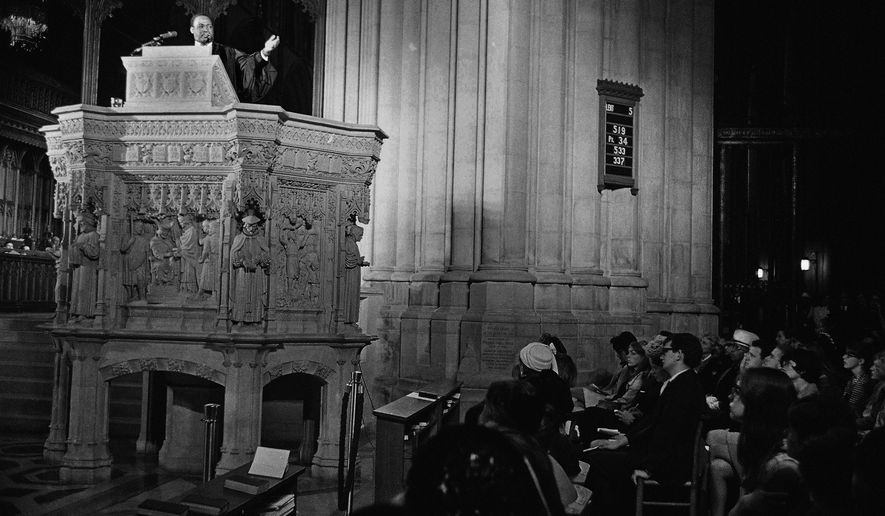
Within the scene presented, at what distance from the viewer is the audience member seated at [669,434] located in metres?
5.31

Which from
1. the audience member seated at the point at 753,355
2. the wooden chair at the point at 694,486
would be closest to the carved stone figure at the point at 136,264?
the wooden chair at the point at 694,486

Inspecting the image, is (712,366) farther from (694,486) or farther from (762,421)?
(762,421)

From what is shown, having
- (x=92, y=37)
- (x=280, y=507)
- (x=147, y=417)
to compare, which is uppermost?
(x=92, y=37)

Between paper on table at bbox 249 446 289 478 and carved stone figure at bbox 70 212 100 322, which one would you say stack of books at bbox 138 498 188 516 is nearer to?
paper on table at bbox 249 446 289 478

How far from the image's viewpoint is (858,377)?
23.3 feet

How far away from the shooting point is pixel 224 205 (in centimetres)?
718

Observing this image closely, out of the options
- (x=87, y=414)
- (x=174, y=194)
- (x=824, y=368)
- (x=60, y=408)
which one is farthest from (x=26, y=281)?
(x=824, y=368)

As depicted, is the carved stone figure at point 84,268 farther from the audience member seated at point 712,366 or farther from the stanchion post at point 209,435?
the audience member seated at point 712,366

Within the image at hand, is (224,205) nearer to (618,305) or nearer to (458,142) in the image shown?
(458,142)

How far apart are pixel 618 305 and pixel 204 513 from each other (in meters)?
8.04

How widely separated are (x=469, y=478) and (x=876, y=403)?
5.32m

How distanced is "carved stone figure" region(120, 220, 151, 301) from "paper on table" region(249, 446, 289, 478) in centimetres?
342

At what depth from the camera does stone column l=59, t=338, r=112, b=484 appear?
7117 mm

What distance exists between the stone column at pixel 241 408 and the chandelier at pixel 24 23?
1153cm
